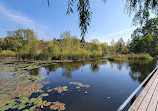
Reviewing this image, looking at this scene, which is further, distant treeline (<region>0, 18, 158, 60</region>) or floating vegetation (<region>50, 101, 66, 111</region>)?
distant treeline (<region>0, 18, 158, 60</region>)

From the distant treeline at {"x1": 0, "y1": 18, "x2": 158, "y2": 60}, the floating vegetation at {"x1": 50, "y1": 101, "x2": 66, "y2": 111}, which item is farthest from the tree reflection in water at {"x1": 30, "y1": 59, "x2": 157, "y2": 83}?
the distant treeline at {"x1": 0, "y1": 18, "x2": 158, "y2": 60}

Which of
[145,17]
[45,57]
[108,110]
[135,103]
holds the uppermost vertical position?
[145,17]

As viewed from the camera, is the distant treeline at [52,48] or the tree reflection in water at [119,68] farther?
the distant treeline at [52,48]

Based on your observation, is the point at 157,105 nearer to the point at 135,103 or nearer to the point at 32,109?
the point at 135,103

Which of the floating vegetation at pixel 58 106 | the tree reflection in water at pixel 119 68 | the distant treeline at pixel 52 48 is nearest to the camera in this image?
the floating vegetation at pixel 58 106

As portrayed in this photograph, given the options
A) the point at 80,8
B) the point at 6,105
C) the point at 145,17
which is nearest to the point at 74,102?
the point at 6,105

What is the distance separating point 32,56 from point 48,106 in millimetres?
12396

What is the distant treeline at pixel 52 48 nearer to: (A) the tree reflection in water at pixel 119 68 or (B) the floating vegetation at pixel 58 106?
(A) the tree reflection in water at pixel 119 68

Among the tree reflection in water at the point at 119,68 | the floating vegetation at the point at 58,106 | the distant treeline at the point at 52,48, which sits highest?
the distant treeline at the point at 52,48

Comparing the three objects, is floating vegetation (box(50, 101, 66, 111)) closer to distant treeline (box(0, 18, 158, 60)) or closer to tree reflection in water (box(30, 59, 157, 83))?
tree reflection in water (box(30, 59, 157, 83))

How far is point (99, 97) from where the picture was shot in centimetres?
296

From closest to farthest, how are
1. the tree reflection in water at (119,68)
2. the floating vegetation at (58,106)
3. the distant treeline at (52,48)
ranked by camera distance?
the floating vegetation at (58,106) → the tree reflection in water at (119,68) → the distant treeline at (52,48)

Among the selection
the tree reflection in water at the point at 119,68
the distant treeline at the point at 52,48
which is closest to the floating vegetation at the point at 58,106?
the tree reflection in water at the point at 119,68

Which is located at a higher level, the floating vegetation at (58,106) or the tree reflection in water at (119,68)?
the tree reflection in water at (119,68)
